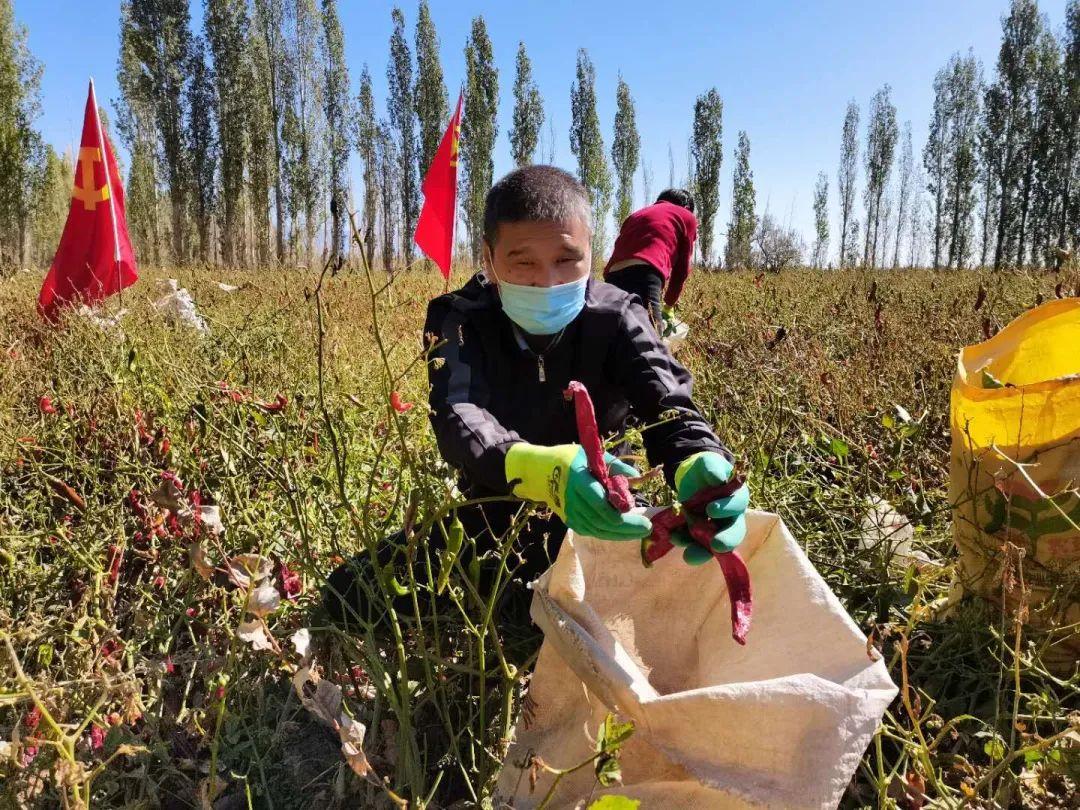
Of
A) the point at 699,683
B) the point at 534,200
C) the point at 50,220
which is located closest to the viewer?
the point at 699,683

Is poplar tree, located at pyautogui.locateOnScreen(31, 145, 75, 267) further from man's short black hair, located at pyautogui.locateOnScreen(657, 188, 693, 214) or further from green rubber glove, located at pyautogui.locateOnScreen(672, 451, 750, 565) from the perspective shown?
green rubber glove, located at pyautogui.locateOnScreen(672, 451, 750, 565)

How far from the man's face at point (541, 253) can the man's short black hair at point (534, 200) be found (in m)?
0.02

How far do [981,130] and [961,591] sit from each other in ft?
101

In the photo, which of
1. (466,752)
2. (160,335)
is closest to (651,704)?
(466,752)

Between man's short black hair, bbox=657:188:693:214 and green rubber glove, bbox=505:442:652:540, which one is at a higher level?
man's short black hair, bbox=657:188:693:214

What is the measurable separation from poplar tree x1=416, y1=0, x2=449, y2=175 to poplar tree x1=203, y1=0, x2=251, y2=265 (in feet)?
17.9

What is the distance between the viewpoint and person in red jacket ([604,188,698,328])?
11.9 ft

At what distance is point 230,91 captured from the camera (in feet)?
63.8

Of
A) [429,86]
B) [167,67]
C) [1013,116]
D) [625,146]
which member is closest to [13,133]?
[167,67]

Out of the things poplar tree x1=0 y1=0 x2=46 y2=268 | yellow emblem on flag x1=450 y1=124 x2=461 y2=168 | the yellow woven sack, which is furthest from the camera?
poplar tree x1=0 y1=0 x2=46 y2=268

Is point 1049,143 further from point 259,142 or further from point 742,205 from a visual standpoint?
point 259,142

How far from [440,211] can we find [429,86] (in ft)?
69.0

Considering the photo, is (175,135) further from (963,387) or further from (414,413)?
(963,387)

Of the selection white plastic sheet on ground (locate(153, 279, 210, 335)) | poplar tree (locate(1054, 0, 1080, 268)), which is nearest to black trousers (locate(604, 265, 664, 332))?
white plastic sheet on ground (locate(153, 279, 210, 335))
